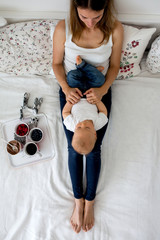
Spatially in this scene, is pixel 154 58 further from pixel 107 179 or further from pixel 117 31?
pixel 107 179

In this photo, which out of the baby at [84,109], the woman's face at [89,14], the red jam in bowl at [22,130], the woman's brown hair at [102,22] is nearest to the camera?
the woman's face at [89,14]

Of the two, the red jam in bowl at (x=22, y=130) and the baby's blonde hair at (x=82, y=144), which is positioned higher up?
the baby's blonde hair at (x=82, y=144)

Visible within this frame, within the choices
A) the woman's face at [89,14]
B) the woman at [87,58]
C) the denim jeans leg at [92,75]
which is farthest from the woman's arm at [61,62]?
the woman's face at [89,14]

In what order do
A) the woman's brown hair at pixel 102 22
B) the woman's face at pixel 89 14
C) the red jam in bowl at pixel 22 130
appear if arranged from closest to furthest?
the woman's face at pixel 89 14 → the woman's brown hair at pixel 102 22 → the red jam in bowl at pixel 22 130

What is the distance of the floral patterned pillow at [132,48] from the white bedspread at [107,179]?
0.23 ft

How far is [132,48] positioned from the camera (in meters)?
1.21

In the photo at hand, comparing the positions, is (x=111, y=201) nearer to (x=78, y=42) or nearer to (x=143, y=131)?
(x=143, y=131)

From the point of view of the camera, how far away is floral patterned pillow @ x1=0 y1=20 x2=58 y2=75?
47.9 inches

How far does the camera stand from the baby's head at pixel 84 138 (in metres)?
0.97

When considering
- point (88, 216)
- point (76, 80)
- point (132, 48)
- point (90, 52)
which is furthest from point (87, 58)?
point (88, 216)

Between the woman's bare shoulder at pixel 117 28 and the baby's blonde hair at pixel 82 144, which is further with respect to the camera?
the woman's bare shoulder at pixel 117 28

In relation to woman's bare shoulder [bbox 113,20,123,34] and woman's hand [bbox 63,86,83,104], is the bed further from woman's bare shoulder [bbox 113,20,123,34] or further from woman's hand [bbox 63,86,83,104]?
woman's hand [bbox 63,86,83,104]

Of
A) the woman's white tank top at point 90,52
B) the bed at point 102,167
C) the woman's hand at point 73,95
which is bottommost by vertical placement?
the bed at point 102,167

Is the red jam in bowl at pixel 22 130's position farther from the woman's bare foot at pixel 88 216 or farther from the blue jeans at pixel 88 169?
the woman's bare foot at pixel 88 216
